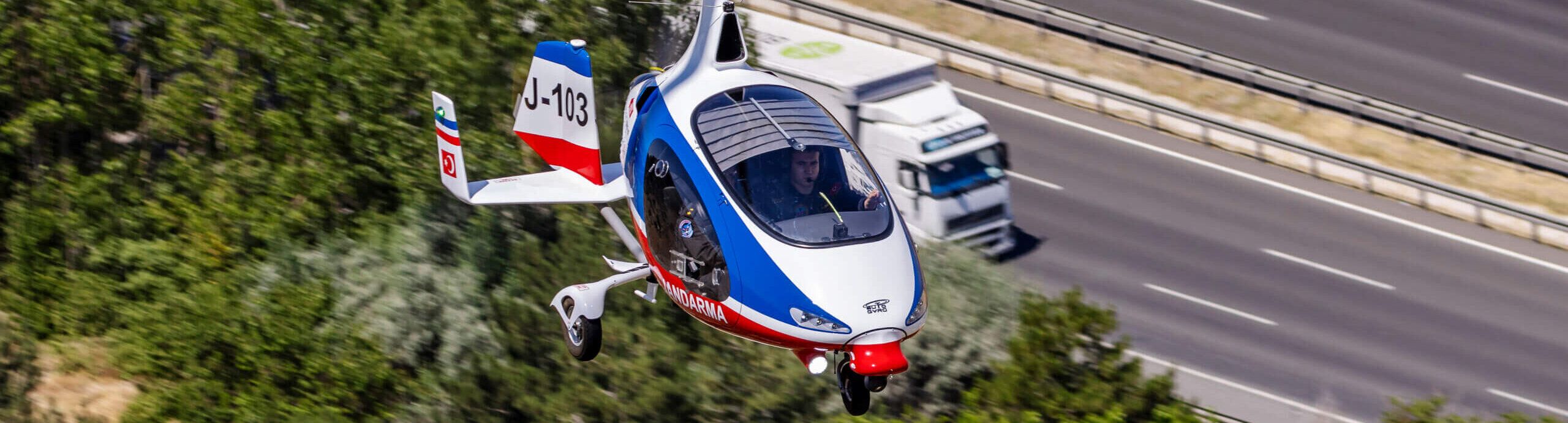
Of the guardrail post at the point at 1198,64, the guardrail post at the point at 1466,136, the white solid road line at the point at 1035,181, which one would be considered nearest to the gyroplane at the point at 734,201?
the white solid road line at the point at 1035,181

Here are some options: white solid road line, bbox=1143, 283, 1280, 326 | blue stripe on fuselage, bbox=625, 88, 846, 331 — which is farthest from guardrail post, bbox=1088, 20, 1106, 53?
blue stripe on fuselage, bbox=625, 88, 846, 331

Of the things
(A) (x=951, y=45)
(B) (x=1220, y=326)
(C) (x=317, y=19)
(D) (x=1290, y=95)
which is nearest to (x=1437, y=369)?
(B) (x=1220, y=326)

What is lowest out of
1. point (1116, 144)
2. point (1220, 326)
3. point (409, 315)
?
point (409, 315)

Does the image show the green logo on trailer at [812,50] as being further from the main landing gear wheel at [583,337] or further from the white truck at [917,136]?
the main landing gear wheel at [583,337]

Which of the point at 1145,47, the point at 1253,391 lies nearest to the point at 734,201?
the point at 1253,391

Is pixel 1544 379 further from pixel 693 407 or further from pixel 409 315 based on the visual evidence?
pixel 409 315

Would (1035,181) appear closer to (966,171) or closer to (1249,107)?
(966,171)
